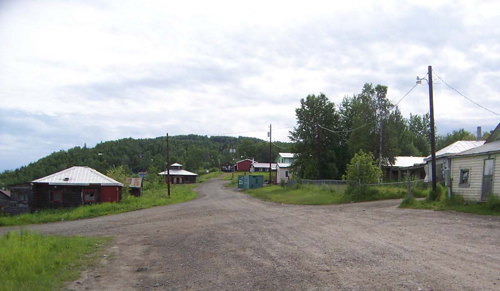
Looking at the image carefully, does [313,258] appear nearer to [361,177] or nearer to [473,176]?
[473,176]

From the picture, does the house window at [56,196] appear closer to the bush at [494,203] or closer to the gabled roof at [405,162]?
the bush at [494,203]

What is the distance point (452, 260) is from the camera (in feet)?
25.9

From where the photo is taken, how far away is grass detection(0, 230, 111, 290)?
→ 23.9 ft

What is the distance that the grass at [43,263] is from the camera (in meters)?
7.28

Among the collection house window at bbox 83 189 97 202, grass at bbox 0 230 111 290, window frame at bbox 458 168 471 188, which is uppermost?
window frame at bbox 458 168 471 188

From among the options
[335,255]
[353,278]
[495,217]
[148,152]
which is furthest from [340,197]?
[148,152]

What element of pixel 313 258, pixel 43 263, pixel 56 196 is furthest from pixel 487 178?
pixel 56 196

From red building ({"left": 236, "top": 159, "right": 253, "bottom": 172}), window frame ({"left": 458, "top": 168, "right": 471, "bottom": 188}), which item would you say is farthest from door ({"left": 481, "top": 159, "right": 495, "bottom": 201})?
red building ({"left": 236, "top": 159, "right": 253, "bottom": 172})

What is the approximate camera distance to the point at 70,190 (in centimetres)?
3575

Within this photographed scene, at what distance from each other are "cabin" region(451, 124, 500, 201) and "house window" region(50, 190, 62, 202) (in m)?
32.8

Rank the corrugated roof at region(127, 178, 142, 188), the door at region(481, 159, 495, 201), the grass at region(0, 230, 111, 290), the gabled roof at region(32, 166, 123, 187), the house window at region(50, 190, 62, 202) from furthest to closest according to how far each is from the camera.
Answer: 1. the corrugated roof at region(127, 178, 142, 188)
2. the house window at region(50, 190, 62, 202)
3. the gabled roof at region(32, 166, 123, 187)
4. the door at region(481, 159, 495, 201)
5. the grass at region(0, 230, 111, 290)

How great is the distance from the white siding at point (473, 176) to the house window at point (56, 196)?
32.9 m

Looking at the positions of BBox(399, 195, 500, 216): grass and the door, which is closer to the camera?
BBox(399, 195, 500, 216): grass

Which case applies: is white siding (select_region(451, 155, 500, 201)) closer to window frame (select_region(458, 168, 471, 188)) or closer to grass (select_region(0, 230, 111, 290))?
window frame (select_region(458, 168, 471, 188))
